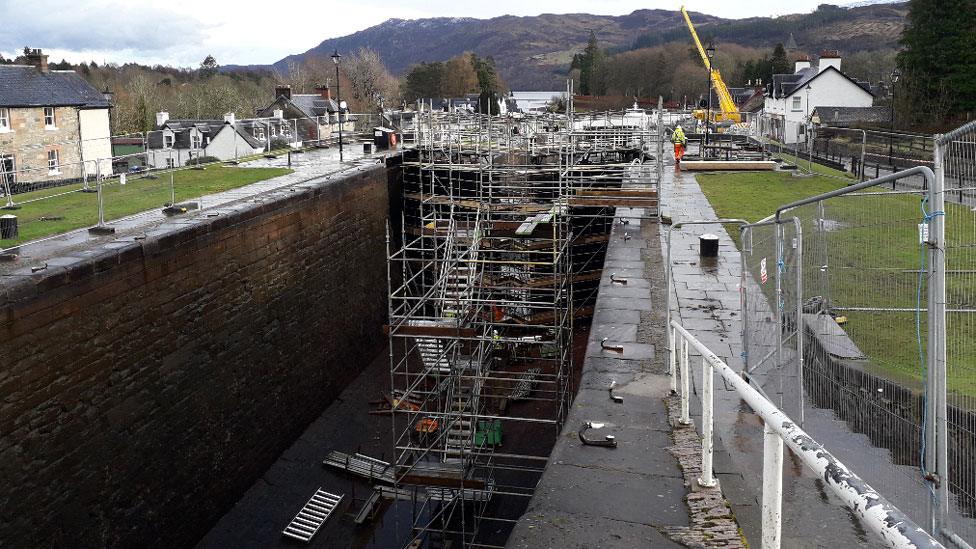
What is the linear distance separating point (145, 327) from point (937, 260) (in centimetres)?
928

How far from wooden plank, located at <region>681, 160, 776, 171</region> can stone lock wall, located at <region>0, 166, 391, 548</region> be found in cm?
1170

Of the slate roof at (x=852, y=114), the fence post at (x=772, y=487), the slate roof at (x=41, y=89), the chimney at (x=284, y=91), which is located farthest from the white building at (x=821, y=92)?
the fence post at (x=772, y=487)

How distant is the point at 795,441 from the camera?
2.63 meters

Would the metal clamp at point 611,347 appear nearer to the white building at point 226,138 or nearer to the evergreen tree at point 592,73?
the white building at point 226,138

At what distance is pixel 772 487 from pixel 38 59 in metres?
33.3

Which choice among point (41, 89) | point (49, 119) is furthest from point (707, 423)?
point (41, 89)

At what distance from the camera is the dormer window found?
29859mm

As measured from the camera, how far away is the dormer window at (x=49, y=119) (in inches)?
1176

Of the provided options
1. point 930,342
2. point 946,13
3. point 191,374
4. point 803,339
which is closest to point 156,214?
point 191,374

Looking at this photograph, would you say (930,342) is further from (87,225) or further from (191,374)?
(87,225)

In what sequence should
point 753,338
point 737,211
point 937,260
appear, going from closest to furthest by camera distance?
1. point 937,260
2. point 753,338
3. point 737,211

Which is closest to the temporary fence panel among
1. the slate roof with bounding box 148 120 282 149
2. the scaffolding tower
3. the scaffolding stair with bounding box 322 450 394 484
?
the scaffolding tower

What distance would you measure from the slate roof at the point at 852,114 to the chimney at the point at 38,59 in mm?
34841

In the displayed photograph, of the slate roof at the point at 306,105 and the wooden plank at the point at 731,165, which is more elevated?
the slate roof at the point at 306,105
